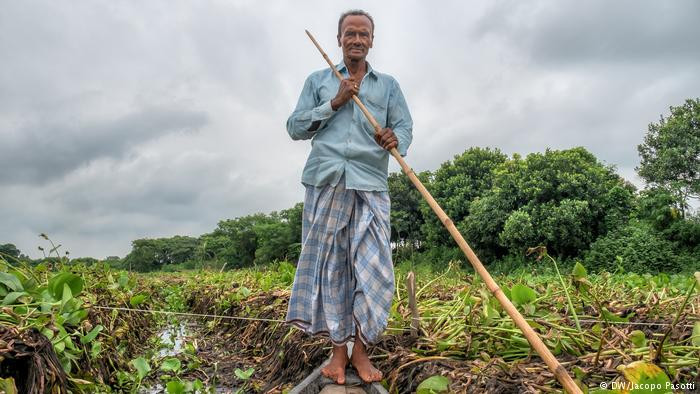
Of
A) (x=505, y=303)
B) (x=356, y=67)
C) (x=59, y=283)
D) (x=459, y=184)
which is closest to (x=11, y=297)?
(x=59, y=283)

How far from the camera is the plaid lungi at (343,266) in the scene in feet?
8.35

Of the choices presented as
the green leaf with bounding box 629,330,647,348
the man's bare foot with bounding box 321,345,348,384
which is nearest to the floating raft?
the man's bare foot with bounding box 321,345,348,384

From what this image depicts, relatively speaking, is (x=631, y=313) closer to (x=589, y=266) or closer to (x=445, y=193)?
(x=589, y=266)

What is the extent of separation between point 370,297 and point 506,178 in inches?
622

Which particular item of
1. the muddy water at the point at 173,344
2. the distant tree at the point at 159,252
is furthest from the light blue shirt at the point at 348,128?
the distant tree at the point at 159,252

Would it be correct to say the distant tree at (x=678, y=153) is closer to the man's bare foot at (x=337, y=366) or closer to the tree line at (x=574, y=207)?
the tree line at (x=574, y=207)

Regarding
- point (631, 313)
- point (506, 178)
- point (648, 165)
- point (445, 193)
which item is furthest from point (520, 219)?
point (631, 313)

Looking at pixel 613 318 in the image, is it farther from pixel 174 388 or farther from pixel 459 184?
pixel 459 184

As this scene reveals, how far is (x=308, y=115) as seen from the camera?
107 inches

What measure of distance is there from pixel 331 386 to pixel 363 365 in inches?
7.2

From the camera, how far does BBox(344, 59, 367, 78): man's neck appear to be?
2.80m

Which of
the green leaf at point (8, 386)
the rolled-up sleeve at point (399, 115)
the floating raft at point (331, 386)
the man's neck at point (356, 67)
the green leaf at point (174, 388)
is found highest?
the man's neck at point (356, 67)

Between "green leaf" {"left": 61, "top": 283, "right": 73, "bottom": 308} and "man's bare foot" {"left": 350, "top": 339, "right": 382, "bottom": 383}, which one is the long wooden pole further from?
"green leaf" {"left": 61, "top": 283, "right": 73, "bottom": 308}

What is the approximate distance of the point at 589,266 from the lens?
15.5m
